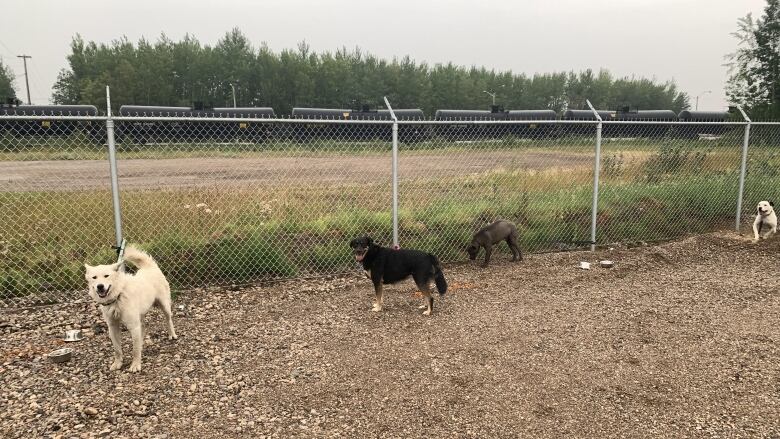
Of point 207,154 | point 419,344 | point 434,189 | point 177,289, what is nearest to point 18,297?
point 177,289

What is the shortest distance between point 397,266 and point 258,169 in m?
6.33

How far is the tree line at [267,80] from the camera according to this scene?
5059cm

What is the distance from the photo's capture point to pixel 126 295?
11.7 feet

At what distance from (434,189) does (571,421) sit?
635cm

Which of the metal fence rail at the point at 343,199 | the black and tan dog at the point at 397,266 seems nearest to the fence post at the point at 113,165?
the metal fence rail at the point at 343,199

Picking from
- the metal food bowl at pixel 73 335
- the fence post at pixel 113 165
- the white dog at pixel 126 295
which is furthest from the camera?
the fence post at pixel 113 165

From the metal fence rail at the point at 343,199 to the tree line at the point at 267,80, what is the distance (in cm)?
4215

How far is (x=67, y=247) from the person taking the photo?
6184mm

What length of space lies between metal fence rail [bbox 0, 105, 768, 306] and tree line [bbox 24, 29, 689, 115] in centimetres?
4215

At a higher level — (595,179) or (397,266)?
(595,179)

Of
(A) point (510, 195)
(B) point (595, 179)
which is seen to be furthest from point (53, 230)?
(B) point (595, 179)

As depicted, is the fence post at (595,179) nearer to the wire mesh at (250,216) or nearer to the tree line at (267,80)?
the wire mesh at (250,216)

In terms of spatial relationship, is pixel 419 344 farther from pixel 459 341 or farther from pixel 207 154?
pixel 207 154

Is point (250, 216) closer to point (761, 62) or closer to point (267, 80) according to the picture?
point (761, 62)
